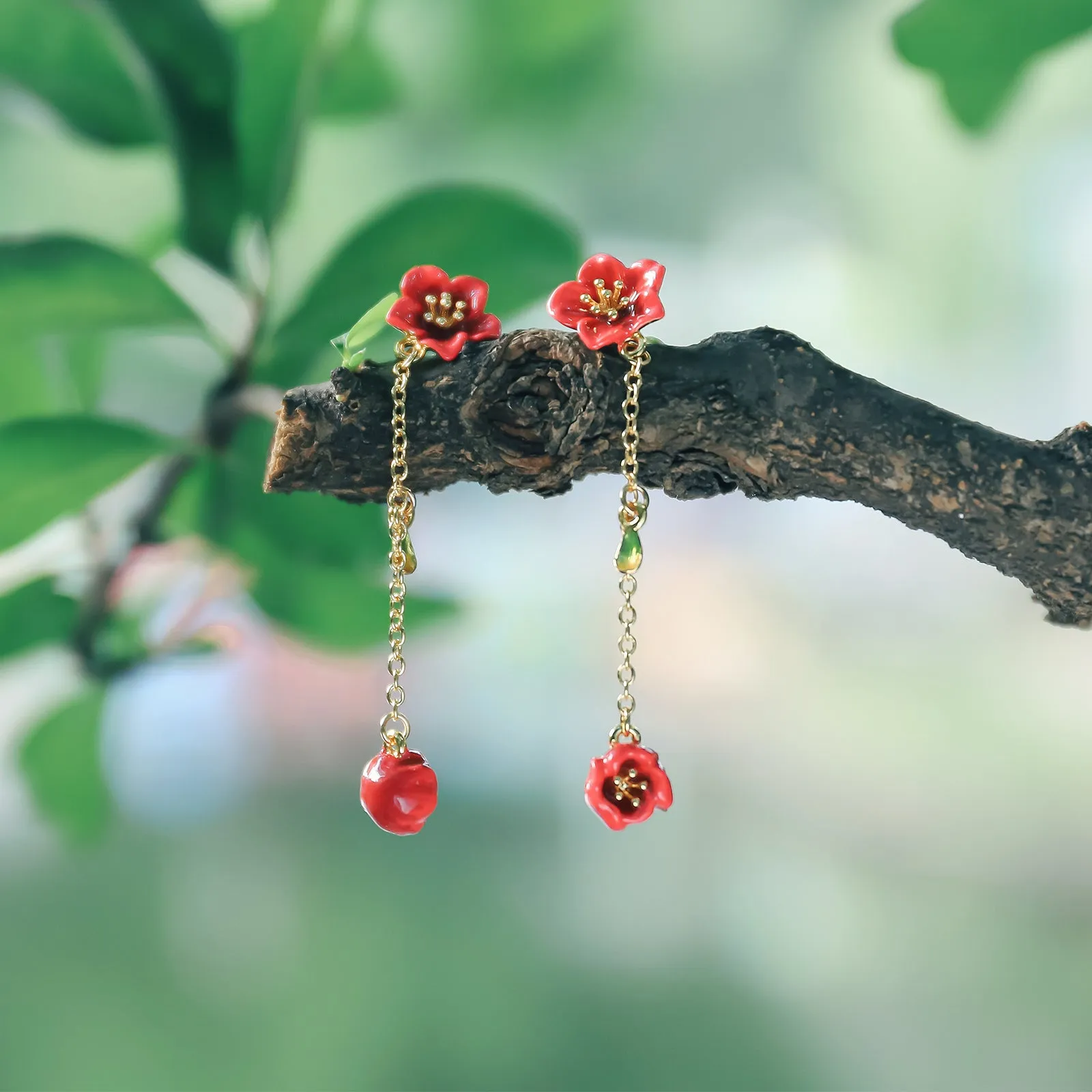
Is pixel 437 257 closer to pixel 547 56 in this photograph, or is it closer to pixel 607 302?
pixel 547 56

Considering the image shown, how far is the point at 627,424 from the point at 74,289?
25.7 inches

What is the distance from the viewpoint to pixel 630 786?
2.38ft

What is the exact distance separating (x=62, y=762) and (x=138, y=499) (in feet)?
1.10

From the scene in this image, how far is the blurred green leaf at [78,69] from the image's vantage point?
1149 millimetres

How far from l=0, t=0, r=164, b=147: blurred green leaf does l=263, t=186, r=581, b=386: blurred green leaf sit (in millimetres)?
266

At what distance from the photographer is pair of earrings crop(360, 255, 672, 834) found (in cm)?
67

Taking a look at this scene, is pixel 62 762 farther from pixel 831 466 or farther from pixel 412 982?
pixel 831 466

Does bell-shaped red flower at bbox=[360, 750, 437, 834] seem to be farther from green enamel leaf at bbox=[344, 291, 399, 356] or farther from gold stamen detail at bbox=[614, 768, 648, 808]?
green enamel leaf at bbox=[344, 291, 399, 356]

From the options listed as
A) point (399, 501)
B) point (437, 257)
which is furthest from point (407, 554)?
point (437, 257)

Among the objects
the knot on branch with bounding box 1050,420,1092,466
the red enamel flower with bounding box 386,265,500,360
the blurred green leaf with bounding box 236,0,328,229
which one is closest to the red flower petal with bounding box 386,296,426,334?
the red enamel flower with bounding box 386,265,500,360

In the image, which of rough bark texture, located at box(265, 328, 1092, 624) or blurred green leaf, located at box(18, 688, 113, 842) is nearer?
rough bark texture, located at box(265, 328, 1092, 624)

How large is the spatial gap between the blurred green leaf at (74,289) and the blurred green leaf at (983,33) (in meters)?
0.75

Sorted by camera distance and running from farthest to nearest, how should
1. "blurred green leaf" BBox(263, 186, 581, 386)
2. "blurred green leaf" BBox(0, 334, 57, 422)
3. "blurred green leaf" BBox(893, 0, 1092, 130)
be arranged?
"blurred green leaf" BBox(0, 334, 57, 422) → "blurred green leaf" BBox(263, 186, 581, 386) → "blurred green leaf" BBox(893, 0, 1092, 130)

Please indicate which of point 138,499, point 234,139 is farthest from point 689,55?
point 138,499
